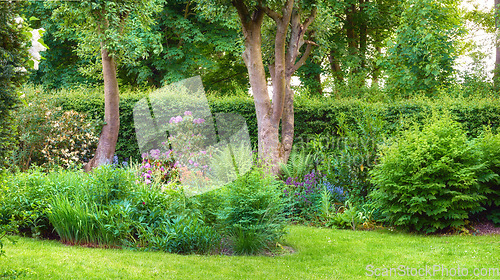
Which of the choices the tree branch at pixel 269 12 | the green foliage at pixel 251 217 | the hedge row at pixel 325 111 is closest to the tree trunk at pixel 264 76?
the tree branch at pixel 269 12

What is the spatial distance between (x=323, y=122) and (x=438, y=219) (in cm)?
433

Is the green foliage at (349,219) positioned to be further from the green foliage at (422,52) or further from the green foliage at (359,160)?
the green foliage at (422,52)

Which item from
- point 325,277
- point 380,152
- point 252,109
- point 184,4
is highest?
point 184,4

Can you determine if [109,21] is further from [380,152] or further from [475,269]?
[475,269]

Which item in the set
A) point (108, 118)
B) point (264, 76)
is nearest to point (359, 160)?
point (264, 76)

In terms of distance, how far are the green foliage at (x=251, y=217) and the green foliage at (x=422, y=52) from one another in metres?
7.93

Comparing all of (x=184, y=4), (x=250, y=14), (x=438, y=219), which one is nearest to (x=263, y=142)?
(x=250, y=14)

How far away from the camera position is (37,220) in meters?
5.62

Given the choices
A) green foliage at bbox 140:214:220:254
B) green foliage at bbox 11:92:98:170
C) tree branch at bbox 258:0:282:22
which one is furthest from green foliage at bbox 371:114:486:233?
green foliage at bbox 11:92:98:170

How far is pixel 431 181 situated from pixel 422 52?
23.0 ft

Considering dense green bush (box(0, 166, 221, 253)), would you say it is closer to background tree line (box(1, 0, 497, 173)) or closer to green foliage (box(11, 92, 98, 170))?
background tree line (box(1, 0, 497, 173))

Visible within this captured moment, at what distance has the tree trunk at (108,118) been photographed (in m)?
10.3

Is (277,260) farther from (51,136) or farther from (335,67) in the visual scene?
(335,67)

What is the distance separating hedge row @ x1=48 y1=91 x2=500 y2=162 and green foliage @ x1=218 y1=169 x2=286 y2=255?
9.97 feet
